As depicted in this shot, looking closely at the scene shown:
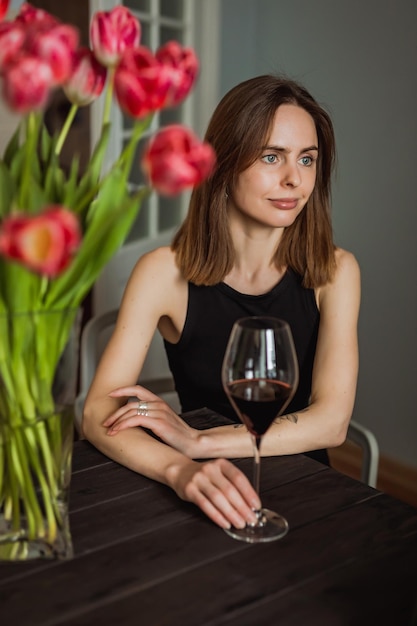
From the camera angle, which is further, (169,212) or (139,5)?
(169,212)

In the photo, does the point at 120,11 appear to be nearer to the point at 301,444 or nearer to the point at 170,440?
the point at 170,440

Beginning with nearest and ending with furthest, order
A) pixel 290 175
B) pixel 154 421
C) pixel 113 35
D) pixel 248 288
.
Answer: pixel 113 35 → pixel 154 421 → pixel 290 175 → pixel 248 288

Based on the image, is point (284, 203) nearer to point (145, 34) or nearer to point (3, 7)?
point (3, 7)

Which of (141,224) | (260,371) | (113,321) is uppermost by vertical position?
(260,371)

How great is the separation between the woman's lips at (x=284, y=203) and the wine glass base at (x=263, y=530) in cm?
83

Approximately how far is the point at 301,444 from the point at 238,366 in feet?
1.71

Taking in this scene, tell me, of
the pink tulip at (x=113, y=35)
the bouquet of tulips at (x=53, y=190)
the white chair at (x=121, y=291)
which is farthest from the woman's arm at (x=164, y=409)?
the white chair at (x=121, y=291)

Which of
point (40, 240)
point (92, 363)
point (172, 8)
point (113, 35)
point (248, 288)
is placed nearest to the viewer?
point (40, 240)

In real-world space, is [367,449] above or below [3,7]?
below

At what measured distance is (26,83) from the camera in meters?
0.75

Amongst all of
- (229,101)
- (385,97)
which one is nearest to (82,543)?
(229,101)

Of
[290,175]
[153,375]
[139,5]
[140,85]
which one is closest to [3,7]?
[140,85]

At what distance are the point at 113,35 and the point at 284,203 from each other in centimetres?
94

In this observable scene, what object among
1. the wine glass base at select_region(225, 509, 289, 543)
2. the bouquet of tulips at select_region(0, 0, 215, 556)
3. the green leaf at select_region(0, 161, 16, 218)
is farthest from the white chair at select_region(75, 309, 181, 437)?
the green leaf at select_region(0, 161, 16, 218)
